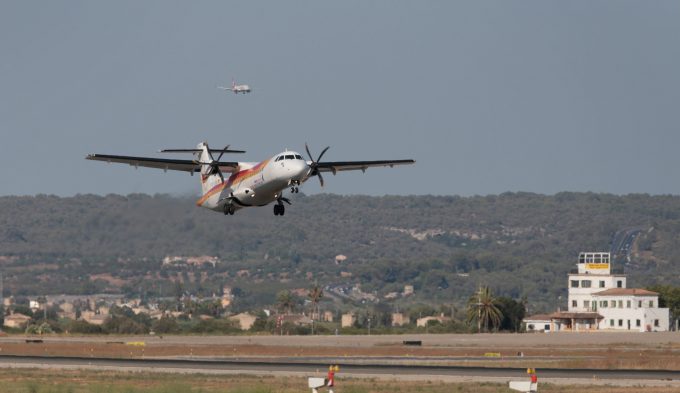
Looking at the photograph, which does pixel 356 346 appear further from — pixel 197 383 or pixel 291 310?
pixel 291 310

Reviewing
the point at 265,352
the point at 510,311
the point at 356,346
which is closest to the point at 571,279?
the point at 510,311

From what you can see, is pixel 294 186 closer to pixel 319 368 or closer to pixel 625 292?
pixel 319 368

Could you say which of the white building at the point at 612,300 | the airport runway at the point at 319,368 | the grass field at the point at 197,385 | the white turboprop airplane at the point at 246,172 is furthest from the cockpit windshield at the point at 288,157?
the white building at the point at 612,300

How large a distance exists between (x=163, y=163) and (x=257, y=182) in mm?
9097

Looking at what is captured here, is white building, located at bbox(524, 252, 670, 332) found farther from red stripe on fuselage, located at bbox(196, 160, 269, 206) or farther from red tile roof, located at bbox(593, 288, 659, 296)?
red stripe on fuselage, located at bbox(196, 160, 269, 206)

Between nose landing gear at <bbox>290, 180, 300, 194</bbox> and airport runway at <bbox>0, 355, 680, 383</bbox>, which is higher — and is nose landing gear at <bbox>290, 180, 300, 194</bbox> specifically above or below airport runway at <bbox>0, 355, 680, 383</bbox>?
above

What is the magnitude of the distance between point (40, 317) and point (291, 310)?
33.4 m

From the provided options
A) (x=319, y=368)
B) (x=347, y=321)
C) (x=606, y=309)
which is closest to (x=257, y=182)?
(x=319, y=368)

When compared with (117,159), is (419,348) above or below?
below

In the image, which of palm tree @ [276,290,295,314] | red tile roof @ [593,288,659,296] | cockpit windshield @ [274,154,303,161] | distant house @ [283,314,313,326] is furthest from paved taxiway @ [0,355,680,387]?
A: palm tree @ [276,290,295,314]

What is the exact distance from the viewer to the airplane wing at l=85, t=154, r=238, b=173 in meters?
68.9

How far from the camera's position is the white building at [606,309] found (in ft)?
452

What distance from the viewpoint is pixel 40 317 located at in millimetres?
169875

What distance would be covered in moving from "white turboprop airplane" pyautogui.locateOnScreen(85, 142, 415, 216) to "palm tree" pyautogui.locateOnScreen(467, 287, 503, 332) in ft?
227
